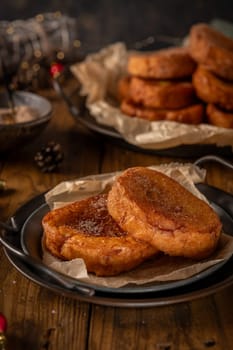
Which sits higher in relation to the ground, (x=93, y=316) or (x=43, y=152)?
(x=93, y=316)

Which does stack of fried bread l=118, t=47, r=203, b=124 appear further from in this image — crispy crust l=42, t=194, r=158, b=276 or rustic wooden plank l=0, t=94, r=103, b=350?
crispy crust l=42, t=194, r=158, b=276

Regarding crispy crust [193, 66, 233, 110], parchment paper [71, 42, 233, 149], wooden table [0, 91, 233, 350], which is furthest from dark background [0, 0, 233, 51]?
wooden table [0, 91, 233, 350]

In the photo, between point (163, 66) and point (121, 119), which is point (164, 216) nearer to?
point (121, 119)

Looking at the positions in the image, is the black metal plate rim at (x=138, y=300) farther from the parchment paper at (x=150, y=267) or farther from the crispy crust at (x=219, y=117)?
the crispy crust at (x=219, y=117)

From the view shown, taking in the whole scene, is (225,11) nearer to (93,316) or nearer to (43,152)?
(43,152)

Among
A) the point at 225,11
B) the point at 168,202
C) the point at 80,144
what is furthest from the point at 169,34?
the point at 168,202

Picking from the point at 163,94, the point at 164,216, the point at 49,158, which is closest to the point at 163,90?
the point at 163,94
